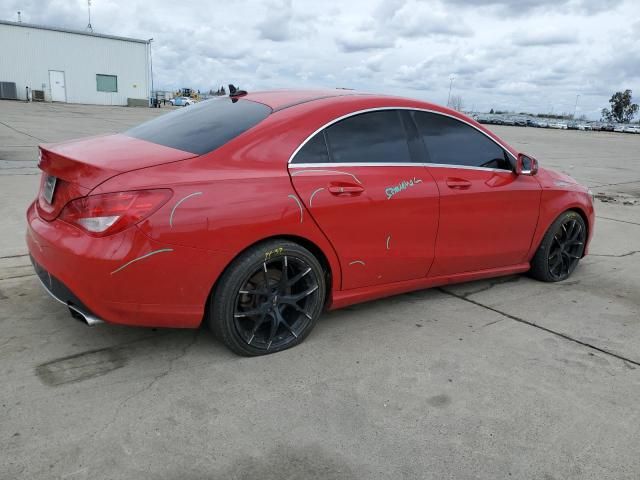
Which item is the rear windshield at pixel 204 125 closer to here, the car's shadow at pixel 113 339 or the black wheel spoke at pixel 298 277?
the black wheel spoke at pixel 298 277

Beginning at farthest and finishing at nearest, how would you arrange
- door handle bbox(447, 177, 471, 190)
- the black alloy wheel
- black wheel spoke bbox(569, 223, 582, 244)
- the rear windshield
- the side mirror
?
black wheel spoke bbox(569, 223, 582, 244) → the black alloy wheel → the side mirror → door handle bbox(447, 177, 471, 190) → the rear windshield

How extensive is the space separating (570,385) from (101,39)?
5236 centimetres

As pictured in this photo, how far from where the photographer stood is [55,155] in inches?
119

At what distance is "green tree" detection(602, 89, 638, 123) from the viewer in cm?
10544

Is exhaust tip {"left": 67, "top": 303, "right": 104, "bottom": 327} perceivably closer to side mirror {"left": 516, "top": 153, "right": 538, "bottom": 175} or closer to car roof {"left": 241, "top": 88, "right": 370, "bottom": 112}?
car roof {"left": 241, "top": 88, "right": 370, "bottom": 112}

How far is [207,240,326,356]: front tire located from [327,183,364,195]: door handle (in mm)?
400

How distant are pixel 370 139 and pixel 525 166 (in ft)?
5.06

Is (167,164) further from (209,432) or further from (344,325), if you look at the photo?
(344,325)

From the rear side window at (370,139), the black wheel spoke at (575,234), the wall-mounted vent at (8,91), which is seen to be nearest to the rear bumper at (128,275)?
the rear side window at (370,139)

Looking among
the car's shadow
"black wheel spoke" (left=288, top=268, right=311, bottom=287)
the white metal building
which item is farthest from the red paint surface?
the white metal building

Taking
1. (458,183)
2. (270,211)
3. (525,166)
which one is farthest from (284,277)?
(525,166)

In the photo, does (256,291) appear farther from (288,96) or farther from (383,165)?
(288,96)

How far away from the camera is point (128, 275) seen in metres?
2.70

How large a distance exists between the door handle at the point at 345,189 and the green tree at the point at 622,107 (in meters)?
121
